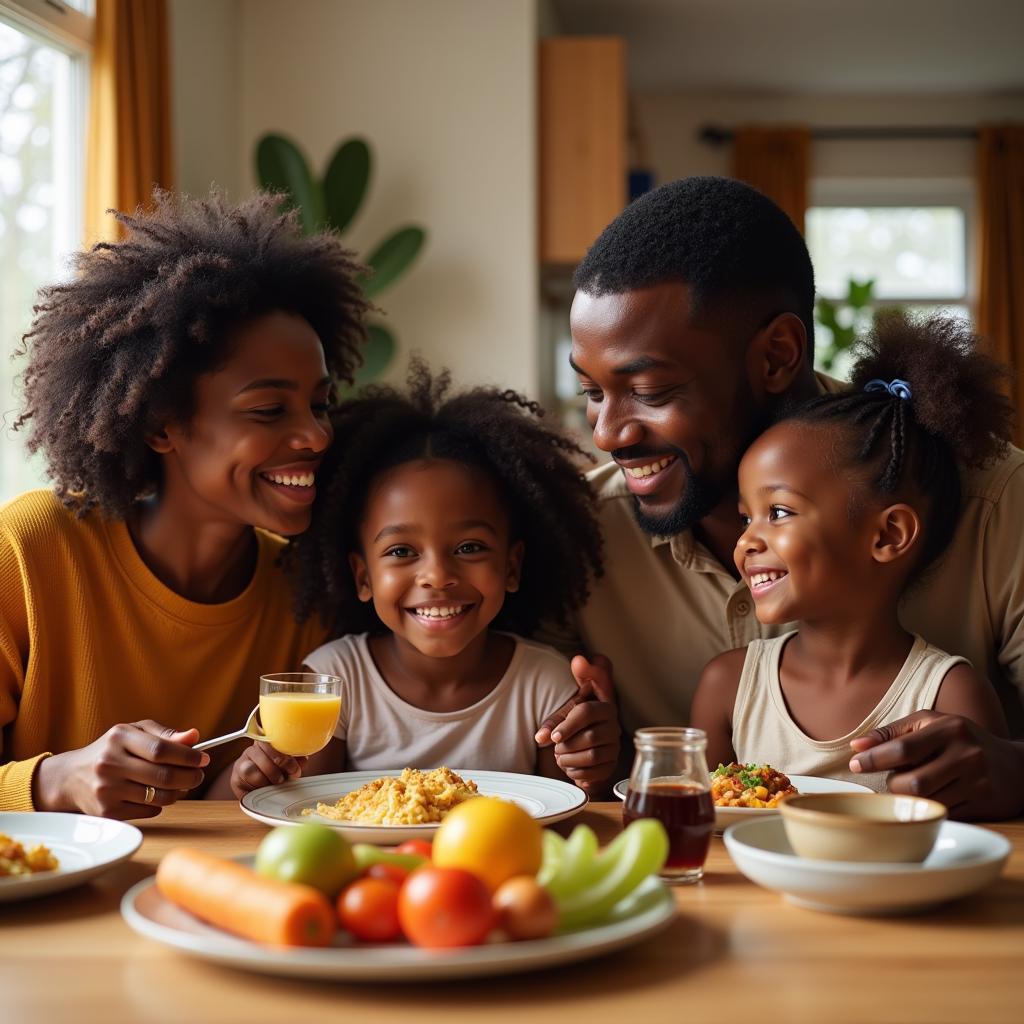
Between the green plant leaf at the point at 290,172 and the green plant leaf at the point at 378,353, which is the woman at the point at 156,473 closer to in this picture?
Result: the green plant leaf at the point at 378,353

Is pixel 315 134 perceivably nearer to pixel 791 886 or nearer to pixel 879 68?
pixel 879 68

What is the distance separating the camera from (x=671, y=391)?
2018mm

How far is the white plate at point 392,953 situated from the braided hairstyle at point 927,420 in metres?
1.02

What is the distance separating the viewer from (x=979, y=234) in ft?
27.1

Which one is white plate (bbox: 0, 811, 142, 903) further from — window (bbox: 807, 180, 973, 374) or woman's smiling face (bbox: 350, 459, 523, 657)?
window (bbox: 807, 180, 973, 374)

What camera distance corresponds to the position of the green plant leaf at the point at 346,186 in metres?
5.27

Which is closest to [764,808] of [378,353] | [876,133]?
[378,353]

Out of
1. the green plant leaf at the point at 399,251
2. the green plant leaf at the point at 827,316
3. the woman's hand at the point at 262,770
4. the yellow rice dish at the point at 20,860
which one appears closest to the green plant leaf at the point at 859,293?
the green plant leaf at the point at 827,316

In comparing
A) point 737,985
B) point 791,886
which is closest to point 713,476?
point 791,886

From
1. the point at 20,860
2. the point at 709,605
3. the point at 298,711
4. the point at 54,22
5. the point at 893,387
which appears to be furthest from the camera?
the point at 54,22

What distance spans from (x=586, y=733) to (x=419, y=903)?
0.84 m

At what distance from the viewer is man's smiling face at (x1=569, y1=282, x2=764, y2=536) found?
201cm

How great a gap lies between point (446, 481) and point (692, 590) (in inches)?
19.7

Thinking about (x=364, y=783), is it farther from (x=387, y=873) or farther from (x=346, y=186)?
(x=346, y=186)
